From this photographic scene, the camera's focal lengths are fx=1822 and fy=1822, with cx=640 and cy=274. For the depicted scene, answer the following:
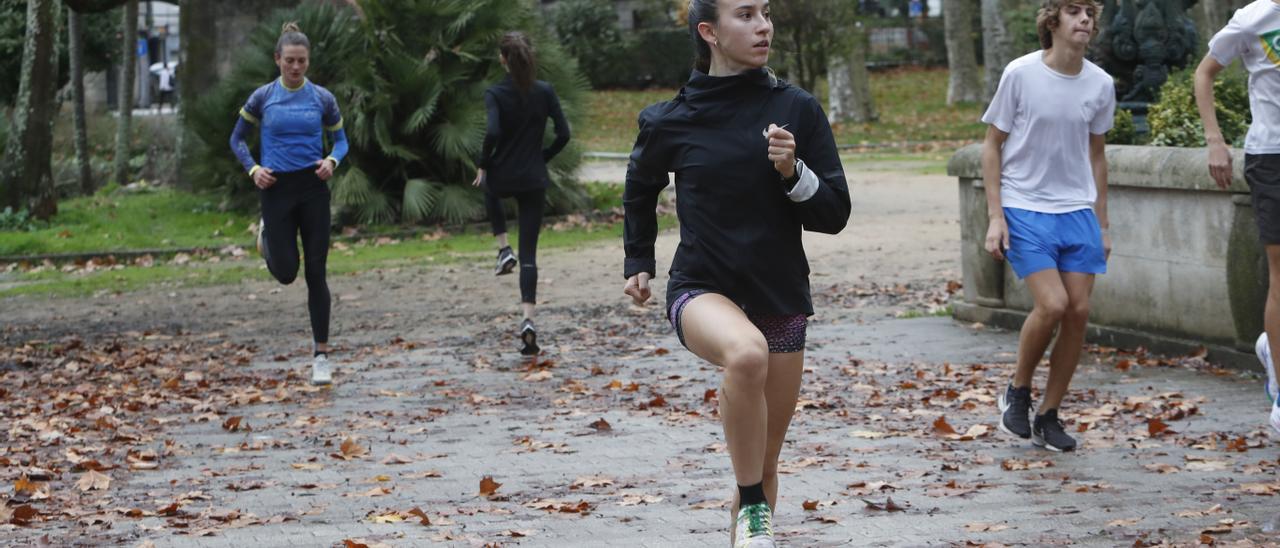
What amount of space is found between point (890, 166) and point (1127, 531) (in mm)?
23297

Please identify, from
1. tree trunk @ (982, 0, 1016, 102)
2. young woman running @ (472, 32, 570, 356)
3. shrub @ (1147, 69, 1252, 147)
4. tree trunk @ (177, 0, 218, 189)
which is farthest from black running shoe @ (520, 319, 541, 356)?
tree trunk @ (982, 0, 1016, 102)

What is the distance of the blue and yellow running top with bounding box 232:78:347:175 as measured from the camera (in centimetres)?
970

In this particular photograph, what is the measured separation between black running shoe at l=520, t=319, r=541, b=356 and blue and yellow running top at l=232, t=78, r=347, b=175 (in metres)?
1.50

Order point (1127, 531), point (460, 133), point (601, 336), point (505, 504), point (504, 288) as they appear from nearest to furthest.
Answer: point (1127, 531) < point (505, 504) < point (601, 336) < point (504, 288) < point (460, 133)

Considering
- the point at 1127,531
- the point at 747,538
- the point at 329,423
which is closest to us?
the point at 747,538

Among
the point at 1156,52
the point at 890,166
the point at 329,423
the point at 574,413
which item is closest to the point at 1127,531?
the point at 574,413

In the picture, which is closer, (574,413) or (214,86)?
(574,413)

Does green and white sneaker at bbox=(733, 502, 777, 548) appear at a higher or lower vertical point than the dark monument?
lower

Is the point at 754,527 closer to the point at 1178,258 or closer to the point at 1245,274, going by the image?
the point at 1245,274

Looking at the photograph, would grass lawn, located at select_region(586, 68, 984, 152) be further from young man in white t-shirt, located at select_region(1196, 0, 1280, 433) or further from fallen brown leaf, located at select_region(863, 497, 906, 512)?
fallen brown leaf, located at select_region(863, 497, 906, 512)

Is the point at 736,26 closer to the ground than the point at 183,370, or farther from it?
farther from it

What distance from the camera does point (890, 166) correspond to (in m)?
28.6

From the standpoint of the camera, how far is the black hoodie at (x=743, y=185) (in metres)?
4.95

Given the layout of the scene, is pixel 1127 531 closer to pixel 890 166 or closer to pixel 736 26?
pixel 736 26
